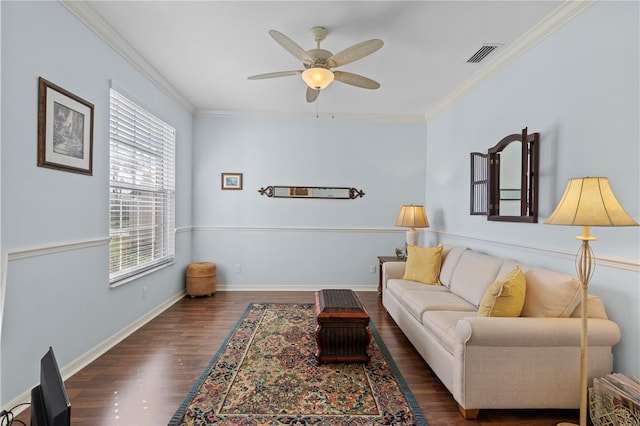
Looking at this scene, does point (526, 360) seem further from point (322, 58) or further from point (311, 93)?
point (311, 93)

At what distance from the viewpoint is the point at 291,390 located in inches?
88.6

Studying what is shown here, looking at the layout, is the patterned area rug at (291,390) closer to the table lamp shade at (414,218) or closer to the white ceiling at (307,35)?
the table lamp shade at (414,218)

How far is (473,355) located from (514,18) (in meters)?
2.55

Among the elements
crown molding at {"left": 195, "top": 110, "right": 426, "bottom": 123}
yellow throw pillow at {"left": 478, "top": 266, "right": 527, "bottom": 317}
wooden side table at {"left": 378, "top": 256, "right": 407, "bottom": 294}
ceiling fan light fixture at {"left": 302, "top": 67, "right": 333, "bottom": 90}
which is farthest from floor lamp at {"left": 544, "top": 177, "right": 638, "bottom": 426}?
crown molding at {"left": 195, "top": 110, "right": 426, "bottom": 123}

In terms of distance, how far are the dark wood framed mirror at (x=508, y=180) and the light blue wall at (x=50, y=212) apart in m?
3.68

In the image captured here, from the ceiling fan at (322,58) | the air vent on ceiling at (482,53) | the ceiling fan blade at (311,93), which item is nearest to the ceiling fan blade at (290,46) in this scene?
the ceiling fan at (322,58)

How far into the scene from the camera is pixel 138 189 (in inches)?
135

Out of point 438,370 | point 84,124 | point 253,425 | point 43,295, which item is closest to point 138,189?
point 84,124

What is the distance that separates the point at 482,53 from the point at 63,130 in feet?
12.0

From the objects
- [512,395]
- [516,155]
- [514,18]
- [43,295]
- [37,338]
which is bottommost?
[512,395]

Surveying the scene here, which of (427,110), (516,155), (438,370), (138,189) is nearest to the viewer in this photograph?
(438,370)

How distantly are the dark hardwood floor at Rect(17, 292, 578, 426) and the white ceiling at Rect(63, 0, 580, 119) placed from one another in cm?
273

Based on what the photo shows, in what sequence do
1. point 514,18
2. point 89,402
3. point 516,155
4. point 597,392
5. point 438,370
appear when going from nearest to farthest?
point 597,392 < point 89,402 < point 438,370 < point 514,18 < point 516,155

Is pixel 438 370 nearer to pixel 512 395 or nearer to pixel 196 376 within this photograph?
pixel 512 395
